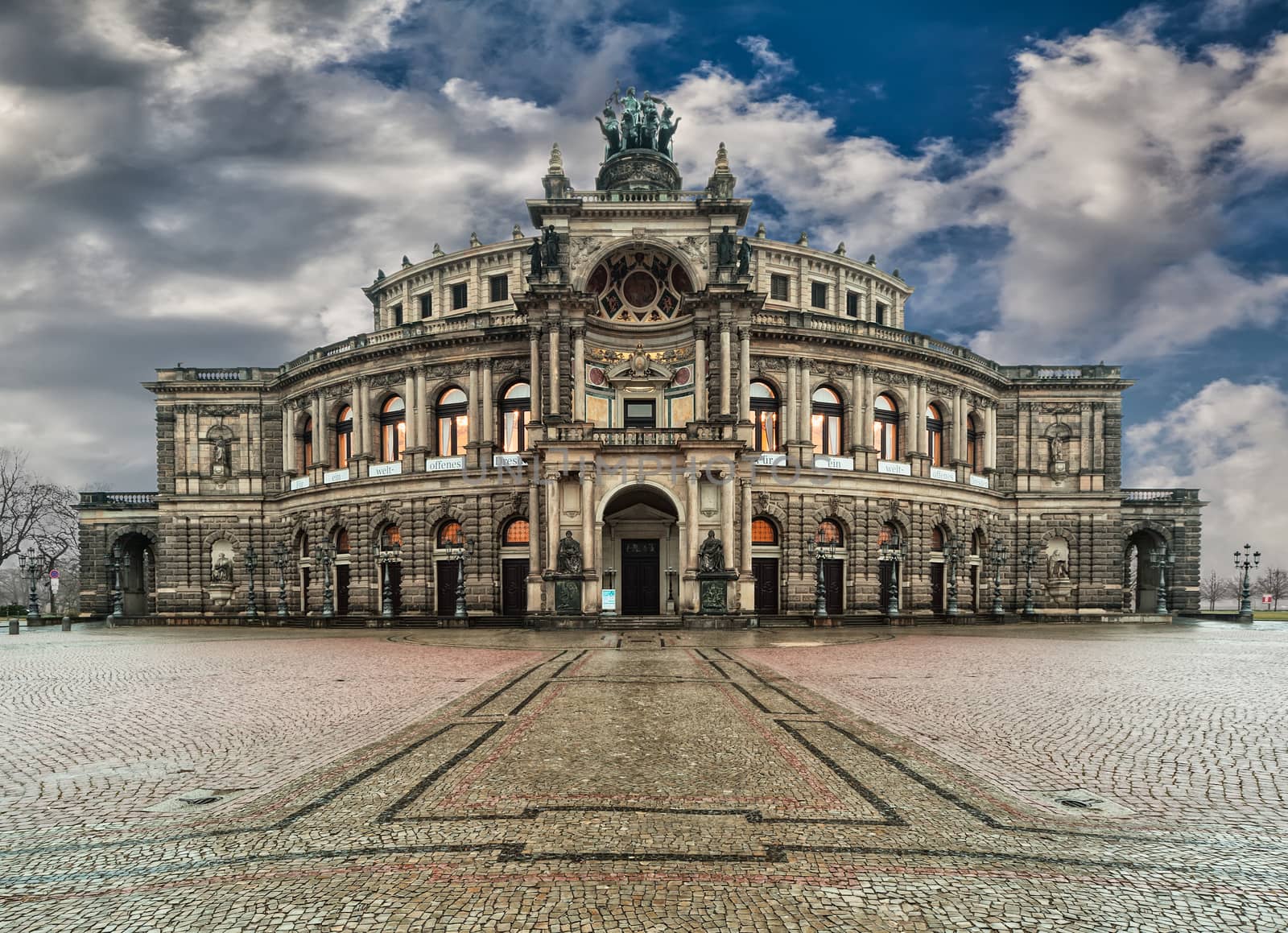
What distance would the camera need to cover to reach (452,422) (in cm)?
4178

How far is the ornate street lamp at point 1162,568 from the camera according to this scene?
46062 millimetres

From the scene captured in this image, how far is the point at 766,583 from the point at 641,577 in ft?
22.1

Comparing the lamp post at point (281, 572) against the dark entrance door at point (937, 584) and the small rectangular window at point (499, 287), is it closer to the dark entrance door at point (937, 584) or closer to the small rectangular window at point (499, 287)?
the small rectangular window at point (499, 287)

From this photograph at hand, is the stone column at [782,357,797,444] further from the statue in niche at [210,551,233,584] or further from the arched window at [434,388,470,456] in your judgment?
the statue in niche at [210,551,233,584]

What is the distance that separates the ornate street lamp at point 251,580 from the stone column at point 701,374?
27.5 metres

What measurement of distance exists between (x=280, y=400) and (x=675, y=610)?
30010 mm

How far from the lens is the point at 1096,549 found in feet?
150

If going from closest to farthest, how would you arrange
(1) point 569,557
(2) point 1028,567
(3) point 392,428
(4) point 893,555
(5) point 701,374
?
(1) point 569,557 < (5) point 701,374 < (4) point 893,555 < (3) point 392,428 < (2) point 1028,567

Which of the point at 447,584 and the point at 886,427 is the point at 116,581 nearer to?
the point at 447,584

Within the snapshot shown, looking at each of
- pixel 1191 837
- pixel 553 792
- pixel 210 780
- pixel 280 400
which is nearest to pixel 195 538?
pixel 280 400

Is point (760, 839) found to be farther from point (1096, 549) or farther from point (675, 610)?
point (1096, 549)

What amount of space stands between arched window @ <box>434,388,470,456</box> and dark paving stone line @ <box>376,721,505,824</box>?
31.7 meters

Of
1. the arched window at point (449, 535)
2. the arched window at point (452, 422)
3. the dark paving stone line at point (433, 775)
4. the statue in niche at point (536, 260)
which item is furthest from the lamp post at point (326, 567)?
the dark paving stone line at point (433, 775)

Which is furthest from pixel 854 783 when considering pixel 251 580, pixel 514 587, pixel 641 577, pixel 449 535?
pixel 251 580
